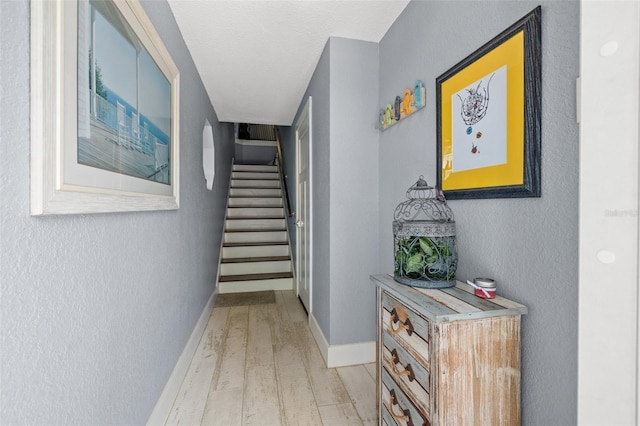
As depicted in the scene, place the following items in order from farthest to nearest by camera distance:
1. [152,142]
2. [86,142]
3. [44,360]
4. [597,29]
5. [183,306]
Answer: [183,306] < [152,142] < [86,142] < [44,360] < [597,29]

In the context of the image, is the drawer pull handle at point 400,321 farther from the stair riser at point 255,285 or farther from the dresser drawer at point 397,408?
the stair riser at point 255,285

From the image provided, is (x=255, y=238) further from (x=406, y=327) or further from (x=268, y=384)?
(x=406, y=327)

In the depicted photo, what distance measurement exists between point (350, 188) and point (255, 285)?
2.18 m

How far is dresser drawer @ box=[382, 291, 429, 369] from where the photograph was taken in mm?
915

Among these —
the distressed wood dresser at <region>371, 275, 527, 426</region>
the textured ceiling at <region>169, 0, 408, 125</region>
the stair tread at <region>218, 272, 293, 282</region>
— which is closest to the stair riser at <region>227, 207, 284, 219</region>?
the stair tread at <region>218, 272, 293, 282</region>

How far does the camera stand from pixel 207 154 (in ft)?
8.53

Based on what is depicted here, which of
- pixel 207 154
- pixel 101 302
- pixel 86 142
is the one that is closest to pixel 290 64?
pixel 207 154

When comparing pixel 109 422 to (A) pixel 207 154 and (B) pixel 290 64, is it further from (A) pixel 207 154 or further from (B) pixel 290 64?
(B) pixel 290 64

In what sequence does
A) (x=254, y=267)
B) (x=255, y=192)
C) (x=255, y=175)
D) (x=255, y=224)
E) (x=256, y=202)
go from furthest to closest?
(x=255, y=175) → (x=255, y=192) → (x=256, y=202) → (x=255, y=224) → (x=254, y=267)

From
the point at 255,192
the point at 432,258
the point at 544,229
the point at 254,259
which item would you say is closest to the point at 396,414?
the point at 432,258

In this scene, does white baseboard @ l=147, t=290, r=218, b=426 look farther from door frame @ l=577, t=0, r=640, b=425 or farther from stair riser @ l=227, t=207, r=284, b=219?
stair riser @ l=227, t=207, r=284, b=219

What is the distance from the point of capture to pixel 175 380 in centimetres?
161

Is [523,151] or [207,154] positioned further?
[207,154]

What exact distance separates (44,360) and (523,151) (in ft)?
4.51
